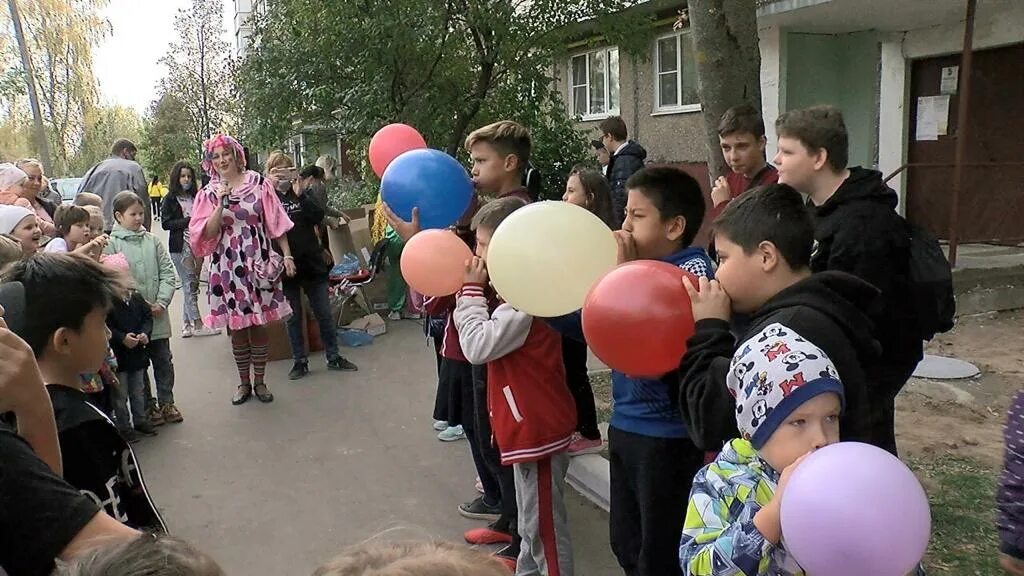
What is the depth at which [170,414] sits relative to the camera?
5590 mm

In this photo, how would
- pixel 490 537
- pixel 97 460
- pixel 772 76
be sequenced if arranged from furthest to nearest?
pixel 772 76
pixel 490 537
pixel 97 460

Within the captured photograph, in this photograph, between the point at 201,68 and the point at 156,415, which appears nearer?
the point at 156,415

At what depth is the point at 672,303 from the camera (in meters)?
2.03

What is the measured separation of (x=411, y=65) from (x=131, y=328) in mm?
4838

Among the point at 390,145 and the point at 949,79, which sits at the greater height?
the point at 949,79

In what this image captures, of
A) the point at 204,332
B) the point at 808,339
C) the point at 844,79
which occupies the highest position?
the point at 844,79

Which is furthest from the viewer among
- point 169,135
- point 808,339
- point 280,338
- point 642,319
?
point 169,135

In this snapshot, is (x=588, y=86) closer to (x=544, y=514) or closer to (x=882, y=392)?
(x=544, y=514)

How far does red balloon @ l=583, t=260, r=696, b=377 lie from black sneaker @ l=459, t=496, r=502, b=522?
2049mm

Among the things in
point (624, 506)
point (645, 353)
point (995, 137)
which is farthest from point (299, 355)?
point (995, 137)

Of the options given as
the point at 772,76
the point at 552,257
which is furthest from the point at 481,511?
the point at 772,76

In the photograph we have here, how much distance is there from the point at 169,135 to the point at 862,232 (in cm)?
2990

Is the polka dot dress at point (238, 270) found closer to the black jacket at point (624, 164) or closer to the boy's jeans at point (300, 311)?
the boy's jeans at point (300, 311)

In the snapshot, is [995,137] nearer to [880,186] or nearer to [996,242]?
[996,242]
